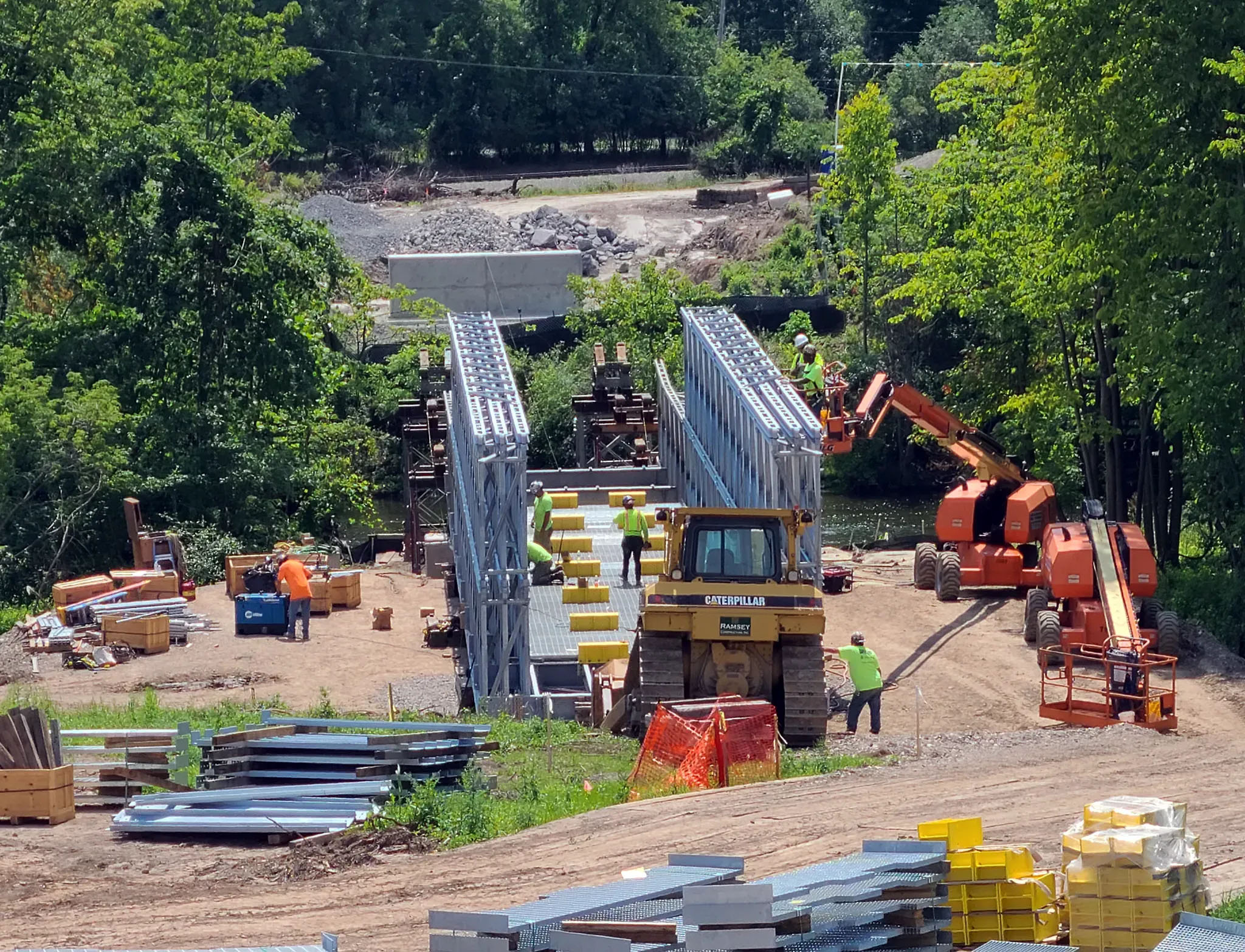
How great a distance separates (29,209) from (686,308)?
50.4 feet

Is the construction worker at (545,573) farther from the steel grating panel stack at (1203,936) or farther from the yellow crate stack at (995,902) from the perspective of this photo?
the steel grating panel stack at (1203,936)

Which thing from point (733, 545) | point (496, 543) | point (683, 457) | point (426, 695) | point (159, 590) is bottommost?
point (426, 695)

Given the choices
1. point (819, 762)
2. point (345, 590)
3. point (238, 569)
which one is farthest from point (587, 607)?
point (819, 762)

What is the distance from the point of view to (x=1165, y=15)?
28.5 metres

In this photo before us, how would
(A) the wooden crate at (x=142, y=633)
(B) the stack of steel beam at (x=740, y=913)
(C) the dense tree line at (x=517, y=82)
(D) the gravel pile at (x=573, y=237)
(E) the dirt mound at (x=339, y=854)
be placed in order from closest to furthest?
1. (B) the stack of steel beam at (x=740, y=913)
2. (E) the dirt mound at (x=339, y=854)
3. (A) the wooden crate at (x=142, y=633)
4. (D) the gravel pile at (x=573, y=237)
5. (C) the dense tree line at (x=517, y=82)

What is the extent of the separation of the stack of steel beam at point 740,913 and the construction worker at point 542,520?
15756 millimetres

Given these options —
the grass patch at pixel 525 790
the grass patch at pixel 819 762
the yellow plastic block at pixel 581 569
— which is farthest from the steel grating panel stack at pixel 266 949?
the yellow plastic block at pixel 581 569

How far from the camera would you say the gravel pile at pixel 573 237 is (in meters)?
66.2

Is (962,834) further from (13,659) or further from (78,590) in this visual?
(78,590)

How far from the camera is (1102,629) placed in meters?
25.7

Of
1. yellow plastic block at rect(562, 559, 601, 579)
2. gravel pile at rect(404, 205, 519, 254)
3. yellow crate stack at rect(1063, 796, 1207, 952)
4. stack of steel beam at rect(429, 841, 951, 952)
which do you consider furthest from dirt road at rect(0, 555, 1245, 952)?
gravel pile at rect(404, 205, 519, 254)

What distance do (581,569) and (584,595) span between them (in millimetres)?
1458

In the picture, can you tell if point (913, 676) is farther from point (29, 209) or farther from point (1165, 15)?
point (29, 209)

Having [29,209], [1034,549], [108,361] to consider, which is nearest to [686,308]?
[1034,549]
